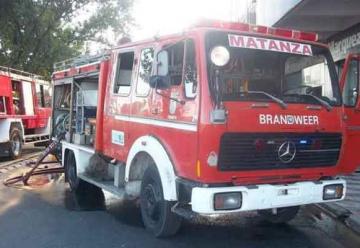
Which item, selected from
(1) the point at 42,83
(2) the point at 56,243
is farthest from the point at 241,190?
(1) the point at 42,83

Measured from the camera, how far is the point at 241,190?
566 cm

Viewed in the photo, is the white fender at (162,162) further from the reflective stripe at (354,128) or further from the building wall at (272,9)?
the building wall at (272,9)

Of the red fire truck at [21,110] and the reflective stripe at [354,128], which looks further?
the red fire truck at [21,110]

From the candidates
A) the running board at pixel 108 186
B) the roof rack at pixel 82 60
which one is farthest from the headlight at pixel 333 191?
the roof rack at pixel 82 60

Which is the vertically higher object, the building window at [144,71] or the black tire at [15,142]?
the building window at [144,71]

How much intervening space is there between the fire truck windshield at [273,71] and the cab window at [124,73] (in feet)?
6.28

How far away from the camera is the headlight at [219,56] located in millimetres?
5711

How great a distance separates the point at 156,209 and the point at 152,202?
0.37 ft

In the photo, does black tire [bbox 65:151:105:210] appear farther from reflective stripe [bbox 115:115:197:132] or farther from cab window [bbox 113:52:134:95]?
cab window [bbox 113:52:134:95]

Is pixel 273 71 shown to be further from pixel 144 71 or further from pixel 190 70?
pixel 144 71

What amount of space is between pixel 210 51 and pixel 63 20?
2474 cm

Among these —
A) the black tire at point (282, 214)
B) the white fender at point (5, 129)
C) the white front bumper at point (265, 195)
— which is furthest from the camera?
the white fender at point (5, 129)

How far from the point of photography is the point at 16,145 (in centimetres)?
1622

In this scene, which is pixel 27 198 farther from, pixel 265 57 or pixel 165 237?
pixel 265 57
